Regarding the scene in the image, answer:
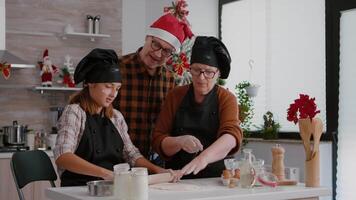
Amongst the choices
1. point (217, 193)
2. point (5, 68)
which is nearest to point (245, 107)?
point (5, 68)

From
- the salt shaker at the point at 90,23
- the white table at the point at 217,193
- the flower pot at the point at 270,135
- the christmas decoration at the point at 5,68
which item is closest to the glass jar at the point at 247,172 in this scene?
the white table at the point at 217,193

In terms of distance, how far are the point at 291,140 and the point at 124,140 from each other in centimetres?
256

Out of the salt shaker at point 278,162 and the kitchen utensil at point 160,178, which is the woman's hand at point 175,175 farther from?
the salt shaker at point 278,162

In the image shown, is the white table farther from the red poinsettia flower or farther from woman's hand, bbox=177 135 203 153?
the red poinsettia flower

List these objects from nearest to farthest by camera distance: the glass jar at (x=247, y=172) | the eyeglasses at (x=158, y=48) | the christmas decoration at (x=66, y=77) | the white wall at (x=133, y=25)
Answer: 1. the glass jar at (x=247, y=172)
2. the eyeglasses at (x=158, y=48)
3. the christmas decoration at (x=66, y=77)
4. the white wall at (x=133, y=25)

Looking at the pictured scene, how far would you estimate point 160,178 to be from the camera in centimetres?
221

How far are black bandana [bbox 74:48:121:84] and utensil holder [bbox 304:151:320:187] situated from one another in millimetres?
903

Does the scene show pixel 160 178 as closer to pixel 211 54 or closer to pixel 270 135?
pixel 211 54

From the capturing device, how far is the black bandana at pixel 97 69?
2.36 metres

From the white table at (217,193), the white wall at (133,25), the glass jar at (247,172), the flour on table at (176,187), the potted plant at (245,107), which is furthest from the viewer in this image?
the white wall at (133,25)

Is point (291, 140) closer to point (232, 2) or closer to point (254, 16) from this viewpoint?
point (254, 16)

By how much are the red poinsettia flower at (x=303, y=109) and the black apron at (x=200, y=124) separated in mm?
358

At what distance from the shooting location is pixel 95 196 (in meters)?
1.93

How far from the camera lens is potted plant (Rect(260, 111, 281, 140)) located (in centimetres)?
504
